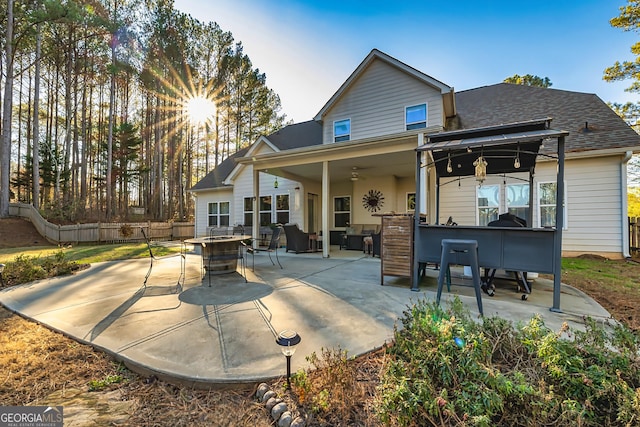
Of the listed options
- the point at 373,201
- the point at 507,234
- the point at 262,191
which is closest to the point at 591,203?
the point at 507,234

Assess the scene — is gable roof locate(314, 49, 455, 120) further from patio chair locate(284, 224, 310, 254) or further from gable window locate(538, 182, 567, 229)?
patio chair locate(284, 224, 310, 254)

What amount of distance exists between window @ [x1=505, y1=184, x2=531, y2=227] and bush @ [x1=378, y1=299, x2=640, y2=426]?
7.05 metres

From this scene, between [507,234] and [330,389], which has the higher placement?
[507,234]

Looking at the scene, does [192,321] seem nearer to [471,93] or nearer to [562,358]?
[562,358]

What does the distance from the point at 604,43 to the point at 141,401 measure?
16.3 m

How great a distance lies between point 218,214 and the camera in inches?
534

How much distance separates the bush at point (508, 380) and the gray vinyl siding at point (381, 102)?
8092mm

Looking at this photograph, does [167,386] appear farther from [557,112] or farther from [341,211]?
[557,112]

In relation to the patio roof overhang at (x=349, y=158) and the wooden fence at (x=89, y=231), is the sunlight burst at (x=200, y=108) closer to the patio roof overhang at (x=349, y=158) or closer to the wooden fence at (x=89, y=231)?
the wooden fence at (x=89, y=231)

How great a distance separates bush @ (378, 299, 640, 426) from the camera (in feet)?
4.54

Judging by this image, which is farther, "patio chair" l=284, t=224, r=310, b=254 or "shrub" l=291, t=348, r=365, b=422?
"patio chair" l=284, t=224, r=310, b=254

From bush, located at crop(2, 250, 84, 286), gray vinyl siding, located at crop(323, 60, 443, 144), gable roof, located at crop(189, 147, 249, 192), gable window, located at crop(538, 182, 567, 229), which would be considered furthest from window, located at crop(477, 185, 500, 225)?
bush, located at crop(2, 250, 84, 286)

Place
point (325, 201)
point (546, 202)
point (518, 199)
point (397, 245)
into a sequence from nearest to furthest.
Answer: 1. point (397, 245)
2. point (325, 201)
3. point (546, 202)
4. point (518, 199)

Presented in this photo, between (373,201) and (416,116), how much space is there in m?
3.42
